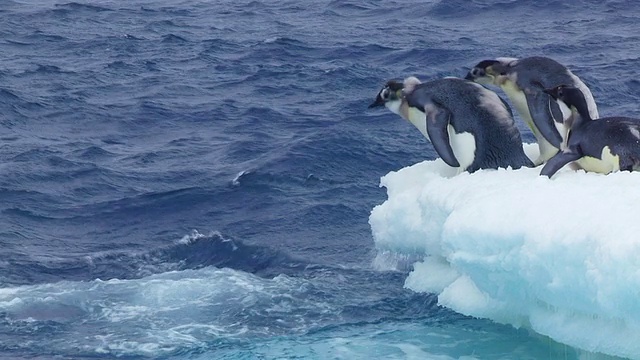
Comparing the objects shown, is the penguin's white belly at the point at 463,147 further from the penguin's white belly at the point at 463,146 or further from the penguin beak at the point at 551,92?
the penguin beak at the point at 551,92

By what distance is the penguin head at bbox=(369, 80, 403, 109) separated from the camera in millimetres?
12727

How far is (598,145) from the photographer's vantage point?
10.6m

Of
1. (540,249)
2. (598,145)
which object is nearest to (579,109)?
(598,145)

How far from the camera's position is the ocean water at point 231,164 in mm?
11516

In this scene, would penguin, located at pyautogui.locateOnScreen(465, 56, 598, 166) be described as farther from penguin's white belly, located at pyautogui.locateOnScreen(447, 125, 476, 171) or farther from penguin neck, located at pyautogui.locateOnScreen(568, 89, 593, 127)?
penguin's white belly, located at pyautogui.locateOnScreen(447, 125, 476, 171)

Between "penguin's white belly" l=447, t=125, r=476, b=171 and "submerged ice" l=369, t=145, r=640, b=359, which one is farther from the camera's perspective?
"penguin's white belly" l=447, t=125, r=476, b=171

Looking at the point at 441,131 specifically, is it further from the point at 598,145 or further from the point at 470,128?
the point at 598,145

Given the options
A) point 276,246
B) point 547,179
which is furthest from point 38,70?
point 547,179

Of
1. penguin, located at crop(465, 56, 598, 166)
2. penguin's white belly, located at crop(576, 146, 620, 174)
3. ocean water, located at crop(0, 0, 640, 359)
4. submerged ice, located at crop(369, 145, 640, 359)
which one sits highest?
penguin, located at crop(465, 56, 598, 166)

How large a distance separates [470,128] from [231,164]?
6.16 meters

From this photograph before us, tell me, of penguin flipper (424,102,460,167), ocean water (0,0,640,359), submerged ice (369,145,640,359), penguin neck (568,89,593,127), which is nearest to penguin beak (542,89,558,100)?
penguin neck (568,89,593,127)

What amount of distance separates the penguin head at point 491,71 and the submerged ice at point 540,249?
1501 mm

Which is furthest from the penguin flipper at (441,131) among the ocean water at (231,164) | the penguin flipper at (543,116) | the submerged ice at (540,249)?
the ocean water at (231,164)

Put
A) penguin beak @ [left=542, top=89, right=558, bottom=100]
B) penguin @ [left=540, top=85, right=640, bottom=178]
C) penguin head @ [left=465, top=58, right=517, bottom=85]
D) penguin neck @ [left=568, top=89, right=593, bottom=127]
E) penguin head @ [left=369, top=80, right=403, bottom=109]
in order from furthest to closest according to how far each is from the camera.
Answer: penguin head @ [left=369, top=80, right=403, bottom=109] → penguin head @ [left=465, top=58, right=517, bottom=85] → penguin beak @ [left=542, top=89, right=558, bottom=100] → penguin neck @ [left=568, top=89, right=593, bottom=127] → penguin @ [left=540, top=85, right=640, bottom=178]
